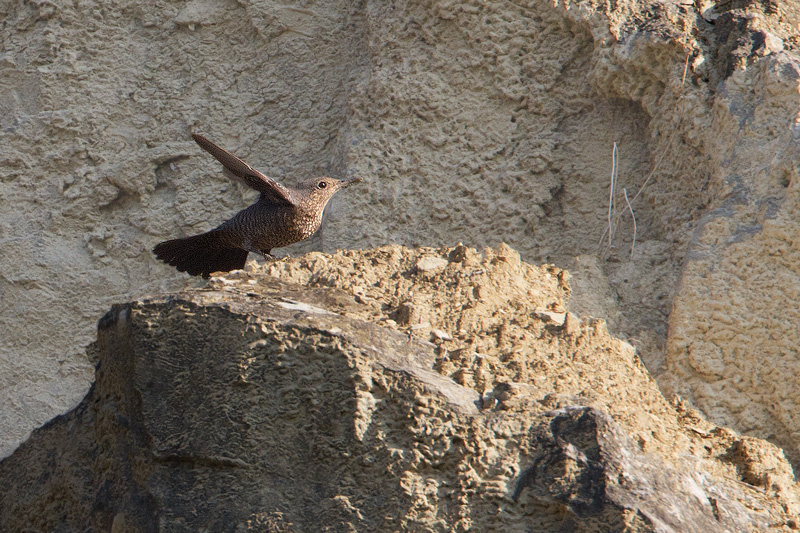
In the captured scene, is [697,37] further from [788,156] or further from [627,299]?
[627,299]

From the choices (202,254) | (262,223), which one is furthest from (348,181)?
(202,254)

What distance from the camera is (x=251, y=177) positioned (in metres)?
3.62

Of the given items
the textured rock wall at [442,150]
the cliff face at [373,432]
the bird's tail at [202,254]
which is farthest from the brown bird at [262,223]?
the cliff face at [373,432]

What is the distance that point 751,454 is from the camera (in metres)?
2.63

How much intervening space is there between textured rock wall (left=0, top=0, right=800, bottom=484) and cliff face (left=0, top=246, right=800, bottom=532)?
657mm

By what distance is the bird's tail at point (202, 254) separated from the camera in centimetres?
385

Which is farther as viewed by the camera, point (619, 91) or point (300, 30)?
point (300, 30)

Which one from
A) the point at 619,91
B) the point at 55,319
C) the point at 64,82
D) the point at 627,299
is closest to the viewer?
the point at 627,299

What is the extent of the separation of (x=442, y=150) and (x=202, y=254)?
3.45 ft

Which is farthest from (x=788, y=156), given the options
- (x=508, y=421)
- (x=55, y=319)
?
(x=55, y=319)

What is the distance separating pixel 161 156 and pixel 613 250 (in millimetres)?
2054

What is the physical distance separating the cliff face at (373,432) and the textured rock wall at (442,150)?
657mm

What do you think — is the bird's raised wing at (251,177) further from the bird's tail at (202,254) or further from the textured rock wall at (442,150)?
the textured rock wall at (442,150)

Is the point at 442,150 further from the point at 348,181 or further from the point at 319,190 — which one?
the point at 319,190
